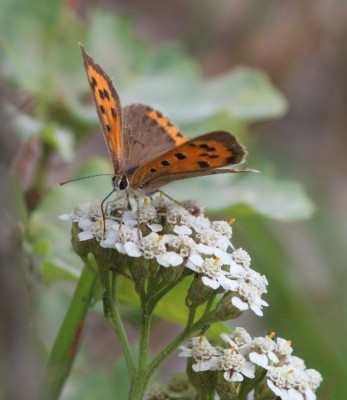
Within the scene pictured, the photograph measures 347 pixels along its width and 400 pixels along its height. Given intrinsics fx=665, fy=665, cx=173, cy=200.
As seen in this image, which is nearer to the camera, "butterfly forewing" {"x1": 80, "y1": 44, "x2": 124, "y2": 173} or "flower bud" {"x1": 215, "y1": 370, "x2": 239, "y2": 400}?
"flower bud" {"x1": 215, "y1": 370, "x2": 239, "y2": 400}

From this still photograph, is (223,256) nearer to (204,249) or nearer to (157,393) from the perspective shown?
(204,249)

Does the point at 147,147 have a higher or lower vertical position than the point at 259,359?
higher

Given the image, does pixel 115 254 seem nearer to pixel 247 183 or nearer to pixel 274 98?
pixel 247 183

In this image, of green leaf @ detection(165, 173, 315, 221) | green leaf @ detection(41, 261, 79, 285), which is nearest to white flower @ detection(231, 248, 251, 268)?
green leaf @ detection(41, 261, 79, 285)

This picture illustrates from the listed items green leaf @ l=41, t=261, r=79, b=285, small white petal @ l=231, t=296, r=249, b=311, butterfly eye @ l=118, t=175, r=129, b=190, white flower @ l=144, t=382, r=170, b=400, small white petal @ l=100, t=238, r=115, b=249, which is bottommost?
white flower @ l=144, t=382, r=170, b=400

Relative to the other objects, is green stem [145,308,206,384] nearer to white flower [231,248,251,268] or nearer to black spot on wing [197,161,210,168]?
white flower [231,248,251,268]

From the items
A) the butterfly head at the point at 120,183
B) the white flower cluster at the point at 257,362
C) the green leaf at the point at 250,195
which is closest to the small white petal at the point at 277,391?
the white flower cluster at the point at 257,362

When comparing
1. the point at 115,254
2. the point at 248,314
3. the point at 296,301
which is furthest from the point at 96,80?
the point at 248,314

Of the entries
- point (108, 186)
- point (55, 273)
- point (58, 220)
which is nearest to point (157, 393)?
point (55, 273)
